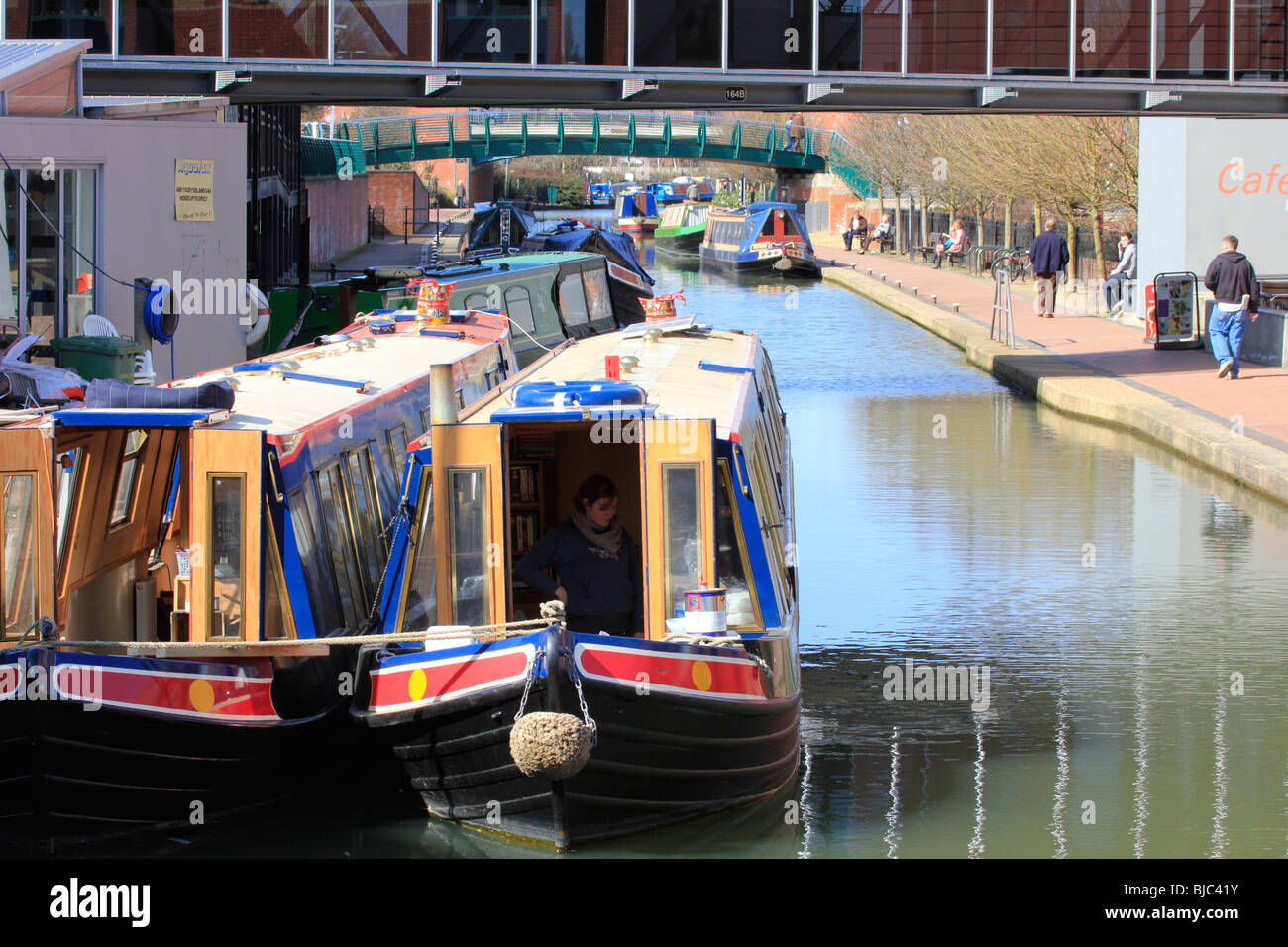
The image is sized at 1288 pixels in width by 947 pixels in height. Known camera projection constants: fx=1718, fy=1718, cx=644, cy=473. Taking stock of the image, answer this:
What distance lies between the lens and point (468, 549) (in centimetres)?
862

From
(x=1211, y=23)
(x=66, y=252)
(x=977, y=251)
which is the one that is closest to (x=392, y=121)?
(x=977, y=251)

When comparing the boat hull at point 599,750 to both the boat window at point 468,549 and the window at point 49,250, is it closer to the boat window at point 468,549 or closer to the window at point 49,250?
the boat window at point 468,549

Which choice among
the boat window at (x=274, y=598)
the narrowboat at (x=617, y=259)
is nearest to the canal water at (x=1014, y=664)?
the boat window at (x=274, y=598)

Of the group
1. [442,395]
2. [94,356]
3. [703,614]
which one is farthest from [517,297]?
[703,614]

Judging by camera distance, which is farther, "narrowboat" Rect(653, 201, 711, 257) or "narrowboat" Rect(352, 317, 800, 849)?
"narrowboat" Rect(653, 201, 711, 257)

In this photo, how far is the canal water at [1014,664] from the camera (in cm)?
888

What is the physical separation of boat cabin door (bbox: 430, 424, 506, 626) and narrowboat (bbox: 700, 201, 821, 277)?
1636 inches

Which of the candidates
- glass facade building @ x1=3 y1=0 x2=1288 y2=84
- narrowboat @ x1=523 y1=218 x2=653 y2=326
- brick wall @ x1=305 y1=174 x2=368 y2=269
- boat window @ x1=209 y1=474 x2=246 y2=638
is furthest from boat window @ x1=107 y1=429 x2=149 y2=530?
brick wall @ x1=305 y1=174 x2=368 y2=269

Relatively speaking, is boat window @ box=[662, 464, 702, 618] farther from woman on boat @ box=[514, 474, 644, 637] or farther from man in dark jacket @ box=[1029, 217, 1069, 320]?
man in dark jacket @ box=[1029, 217, 1069, 320]

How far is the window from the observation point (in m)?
15.4

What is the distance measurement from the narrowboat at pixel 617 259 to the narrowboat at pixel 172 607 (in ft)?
41.9

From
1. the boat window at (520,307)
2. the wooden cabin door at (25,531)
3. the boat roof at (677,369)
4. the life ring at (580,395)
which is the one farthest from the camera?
the boat window at (520,307)

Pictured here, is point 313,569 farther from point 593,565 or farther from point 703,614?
point 703,614

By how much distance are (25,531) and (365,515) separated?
8.30 feet
